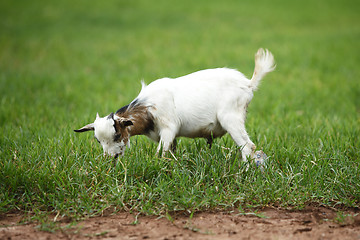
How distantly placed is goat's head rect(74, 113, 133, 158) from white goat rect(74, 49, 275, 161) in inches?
0.4

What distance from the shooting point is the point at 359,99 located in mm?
8656

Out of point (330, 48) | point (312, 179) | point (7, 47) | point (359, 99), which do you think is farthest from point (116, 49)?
point (312, 179)

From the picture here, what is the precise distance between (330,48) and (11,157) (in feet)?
39.1

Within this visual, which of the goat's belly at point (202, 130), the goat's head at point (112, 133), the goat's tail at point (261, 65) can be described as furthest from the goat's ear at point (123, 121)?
the goat's tail at point (261, 65)

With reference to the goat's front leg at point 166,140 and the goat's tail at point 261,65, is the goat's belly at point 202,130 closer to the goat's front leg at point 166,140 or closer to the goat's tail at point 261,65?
the goat's front leg at point 166,140

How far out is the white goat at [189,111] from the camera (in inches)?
170

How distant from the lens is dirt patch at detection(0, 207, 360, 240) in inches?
134

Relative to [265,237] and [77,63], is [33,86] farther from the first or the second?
[265,237]

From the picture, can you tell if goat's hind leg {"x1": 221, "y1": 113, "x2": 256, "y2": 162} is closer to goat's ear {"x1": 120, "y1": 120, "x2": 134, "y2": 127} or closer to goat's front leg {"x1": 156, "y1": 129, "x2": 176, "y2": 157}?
goat's front leg {"x1": 156, "y1": 129, "x2": 176, "y2": 157}

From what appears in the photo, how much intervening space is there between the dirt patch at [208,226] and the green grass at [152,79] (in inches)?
5.2

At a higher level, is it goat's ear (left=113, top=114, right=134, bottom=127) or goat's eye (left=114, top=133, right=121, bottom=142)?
goat's ear (left=113, top=114, right=134, bottom=127)

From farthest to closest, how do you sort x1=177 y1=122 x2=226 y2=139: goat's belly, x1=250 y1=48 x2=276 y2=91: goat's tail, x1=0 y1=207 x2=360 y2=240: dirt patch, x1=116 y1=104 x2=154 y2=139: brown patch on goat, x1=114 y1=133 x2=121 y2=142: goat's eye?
x1=250 y1=48 x2=276 y2=91: goat's tail → x1=177 y1=122 x2=226 y2=139: goat's belly → x1=116 y1=104 x2=154 y2=139: brown patch on goat → x1=114 y1=133 x2=121 y2=142: goat's eye → x1=0 y1=207 x2=360 y2=240: dirt patch

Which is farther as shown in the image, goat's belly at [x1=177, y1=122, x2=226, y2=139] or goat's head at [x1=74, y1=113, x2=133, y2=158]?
goat's belly at [x1=177, y1=122, x2=226, y2=139]

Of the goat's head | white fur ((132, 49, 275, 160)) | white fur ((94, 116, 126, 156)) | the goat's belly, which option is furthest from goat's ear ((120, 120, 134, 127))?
the goat's belly
